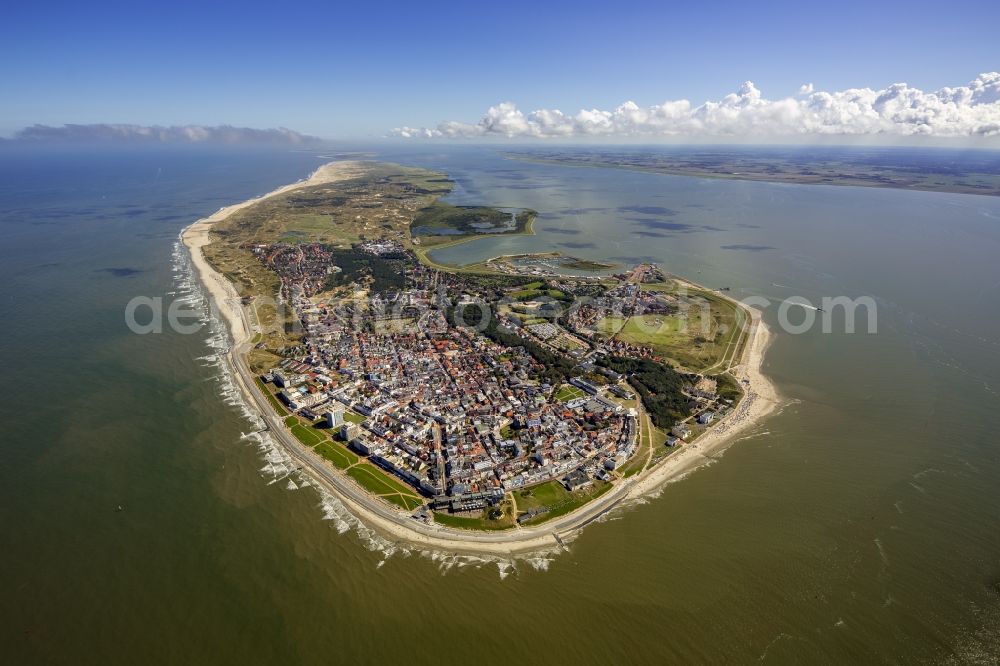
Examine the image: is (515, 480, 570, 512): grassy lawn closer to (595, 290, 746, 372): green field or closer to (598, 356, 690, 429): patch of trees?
(598, 356, 690, 429): patch of trees

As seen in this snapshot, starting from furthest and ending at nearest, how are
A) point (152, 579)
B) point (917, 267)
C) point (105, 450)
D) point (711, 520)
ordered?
point (917, 267)
point (105, 450)
point (711, 520)
point (152, 579)

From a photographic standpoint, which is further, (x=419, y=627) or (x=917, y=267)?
(x=917, y=267)

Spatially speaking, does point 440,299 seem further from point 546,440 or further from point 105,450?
point 105,450

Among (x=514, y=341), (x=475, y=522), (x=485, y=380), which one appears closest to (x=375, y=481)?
(x=475, y=522)

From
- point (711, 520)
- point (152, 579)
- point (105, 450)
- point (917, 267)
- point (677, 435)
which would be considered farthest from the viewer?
point (917, 267)

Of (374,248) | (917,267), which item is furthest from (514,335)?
(917,267)

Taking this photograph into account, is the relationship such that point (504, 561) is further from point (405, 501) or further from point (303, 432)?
point (303, 432)

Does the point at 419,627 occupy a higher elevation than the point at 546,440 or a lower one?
lower
